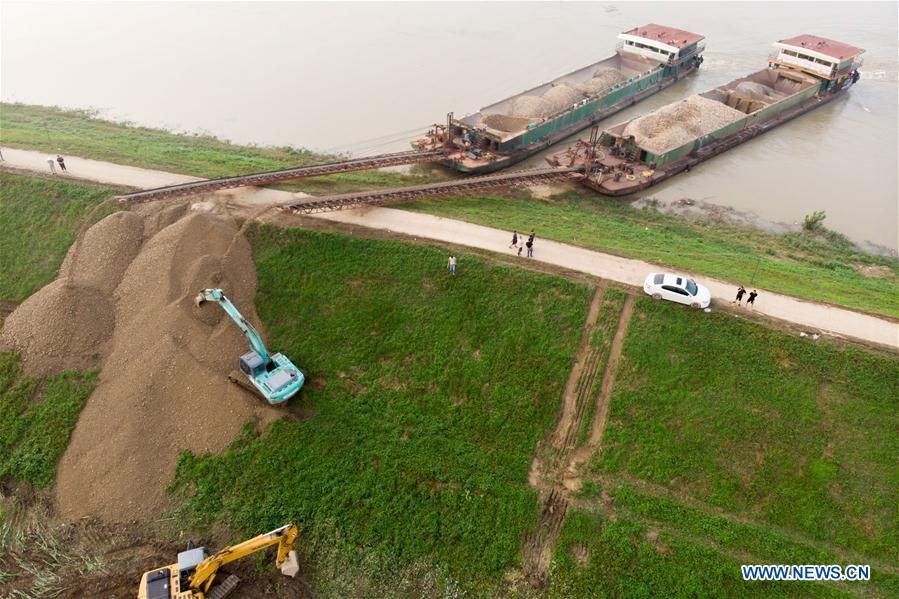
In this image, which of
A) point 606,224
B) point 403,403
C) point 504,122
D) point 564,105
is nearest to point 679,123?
point 564,105

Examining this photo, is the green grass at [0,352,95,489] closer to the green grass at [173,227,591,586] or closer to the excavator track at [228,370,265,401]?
the green grass at [173,227,591,586]

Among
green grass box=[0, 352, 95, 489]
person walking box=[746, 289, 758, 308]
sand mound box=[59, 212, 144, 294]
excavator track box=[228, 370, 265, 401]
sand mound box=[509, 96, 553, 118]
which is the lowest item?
green grass box=[0, 352, 95, 489]

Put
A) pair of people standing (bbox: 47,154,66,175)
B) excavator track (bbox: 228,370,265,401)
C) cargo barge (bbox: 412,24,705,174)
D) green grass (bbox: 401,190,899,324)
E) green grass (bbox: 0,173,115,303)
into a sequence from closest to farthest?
1. excavator track (bbox: 228,370,265,401)
2. green grass (bbox: 401,190,899,324)
3. green grass (bbox: 0,173,115,303)
4. pair of people standing (bbox: 47,154,66,175)
5. cargo barge (bbox: 412,24,705,174)

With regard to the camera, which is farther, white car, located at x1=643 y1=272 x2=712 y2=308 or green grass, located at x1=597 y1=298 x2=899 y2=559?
white car, located at x1=643 y1=272 x2=712 y2=308

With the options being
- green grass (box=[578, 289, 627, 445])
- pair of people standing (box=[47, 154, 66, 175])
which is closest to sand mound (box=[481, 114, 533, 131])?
green grass (box=[578, 289, 627, 445])

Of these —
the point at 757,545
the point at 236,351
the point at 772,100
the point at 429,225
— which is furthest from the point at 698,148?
the point at 236,351

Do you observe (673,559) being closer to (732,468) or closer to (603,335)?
(732,468)
